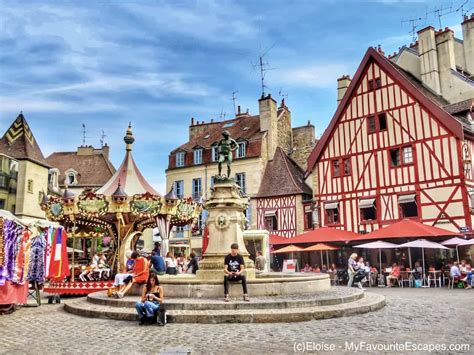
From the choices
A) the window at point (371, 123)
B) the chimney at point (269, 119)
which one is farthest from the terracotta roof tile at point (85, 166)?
the window at point (371, 123)

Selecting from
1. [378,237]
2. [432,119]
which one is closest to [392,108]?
[432,119]

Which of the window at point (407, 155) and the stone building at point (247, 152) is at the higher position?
the stone building at point (247, 152)

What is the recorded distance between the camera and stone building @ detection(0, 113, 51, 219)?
90.3 feet

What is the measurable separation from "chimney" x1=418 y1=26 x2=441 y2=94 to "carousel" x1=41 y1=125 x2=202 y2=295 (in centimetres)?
1523

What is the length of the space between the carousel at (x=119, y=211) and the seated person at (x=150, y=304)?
7438 mm

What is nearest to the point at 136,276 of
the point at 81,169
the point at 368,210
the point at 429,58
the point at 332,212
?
the point at 368,210

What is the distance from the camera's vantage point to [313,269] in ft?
73.5

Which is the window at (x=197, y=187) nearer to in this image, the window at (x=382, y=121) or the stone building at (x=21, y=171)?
the stone building at (x=21, y=171)

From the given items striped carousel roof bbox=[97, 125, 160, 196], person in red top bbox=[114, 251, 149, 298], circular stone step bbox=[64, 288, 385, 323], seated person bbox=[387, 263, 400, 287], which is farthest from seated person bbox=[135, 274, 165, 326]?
seated person bbox=[387, 263, 400, 287]

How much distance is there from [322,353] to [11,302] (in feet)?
23.1

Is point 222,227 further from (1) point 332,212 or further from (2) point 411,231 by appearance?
(1) point 332,212

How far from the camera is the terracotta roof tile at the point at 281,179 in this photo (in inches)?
1062

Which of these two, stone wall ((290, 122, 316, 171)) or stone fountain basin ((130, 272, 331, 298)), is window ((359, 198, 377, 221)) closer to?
stone wall ((290, 122, 316, 171))

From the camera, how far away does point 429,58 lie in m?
24.6
